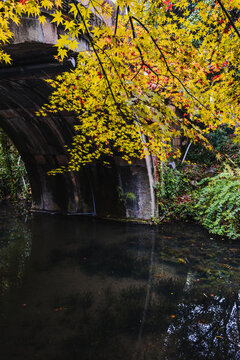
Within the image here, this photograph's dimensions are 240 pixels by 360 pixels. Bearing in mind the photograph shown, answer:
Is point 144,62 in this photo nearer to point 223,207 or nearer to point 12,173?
point 223,207

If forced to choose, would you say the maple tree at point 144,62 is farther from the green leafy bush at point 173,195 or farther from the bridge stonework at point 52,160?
the green leafy bush at point 173,195

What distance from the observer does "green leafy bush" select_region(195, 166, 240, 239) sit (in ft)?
18.8

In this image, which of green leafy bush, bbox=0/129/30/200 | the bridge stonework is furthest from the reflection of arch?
green leafy bush, bbox=0/129/30/200

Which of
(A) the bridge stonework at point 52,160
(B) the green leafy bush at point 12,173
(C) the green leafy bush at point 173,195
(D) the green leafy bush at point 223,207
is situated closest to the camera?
(A) the bridge stonework at point 52,160

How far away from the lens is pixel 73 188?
8391 mm

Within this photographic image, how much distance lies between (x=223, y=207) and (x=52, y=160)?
232 inches

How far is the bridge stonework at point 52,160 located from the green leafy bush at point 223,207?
1.66 metres

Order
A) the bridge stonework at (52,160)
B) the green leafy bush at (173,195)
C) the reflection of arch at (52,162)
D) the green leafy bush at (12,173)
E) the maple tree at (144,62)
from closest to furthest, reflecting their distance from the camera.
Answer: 1. the maple tree at (144,62)
2. the bridge stonework at (52,160)
3. the reflection of arch at (52,162)
4. the green leafy bush at (173,195)
5. the green leafy bush at (12,173)

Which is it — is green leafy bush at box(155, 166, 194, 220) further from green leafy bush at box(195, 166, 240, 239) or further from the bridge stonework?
green leafy bush at box(195, 166, 240, 239)

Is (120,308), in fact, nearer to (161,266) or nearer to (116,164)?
(161,266)

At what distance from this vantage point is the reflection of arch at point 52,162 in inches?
201

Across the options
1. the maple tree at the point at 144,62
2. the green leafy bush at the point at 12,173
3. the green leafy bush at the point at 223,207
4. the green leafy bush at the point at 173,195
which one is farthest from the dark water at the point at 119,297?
the green leafy bush at the point at 12,173

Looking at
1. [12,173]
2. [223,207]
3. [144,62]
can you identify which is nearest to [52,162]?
[12,173]

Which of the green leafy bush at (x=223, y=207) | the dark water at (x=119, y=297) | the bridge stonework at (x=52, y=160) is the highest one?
the bridge stonework at (x=52, y=160)
